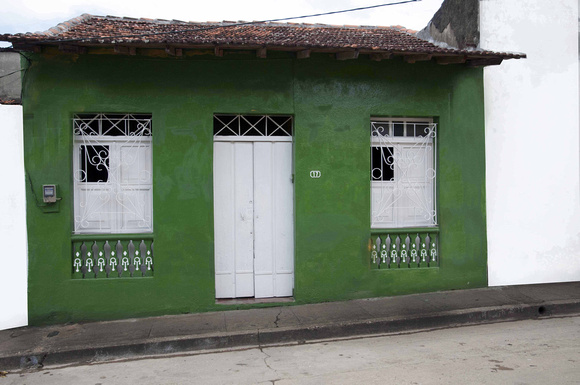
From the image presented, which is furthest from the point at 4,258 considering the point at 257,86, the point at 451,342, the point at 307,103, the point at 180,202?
the point at 451,342

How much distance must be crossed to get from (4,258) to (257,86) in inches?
155

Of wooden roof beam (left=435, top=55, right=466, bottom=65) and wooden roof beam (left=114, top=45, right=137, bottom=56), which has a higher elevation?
wooden roof beam (left=435, top=55, right=466, bottom=65)

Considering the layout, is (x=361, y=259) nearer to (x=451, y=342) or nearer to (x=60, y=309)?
(x=451, y=342)

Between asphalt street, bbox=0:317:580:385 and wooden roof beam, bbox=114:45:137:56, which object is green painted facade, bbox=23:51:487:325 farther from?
asphalt street, bbox=0:317:580:385

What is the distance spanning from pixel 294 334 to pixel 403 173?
298cm

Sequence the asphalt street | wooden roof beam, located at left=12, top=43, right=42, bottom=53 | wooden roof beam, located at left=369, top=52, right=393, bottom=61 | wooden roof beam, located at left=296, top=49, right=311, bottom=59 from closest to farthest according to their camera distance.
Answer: the asphalt street → wooden roof beam, located at left=12, top=43, right=42, bottom=53 → wooden roof beam, located at left=296, top=49, right=311, bottom=59 → wooden roof beam, located at left=369, top=52, right=393, bottom=61

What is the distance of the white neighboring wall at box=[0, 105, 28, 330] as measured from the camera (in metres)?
6.26

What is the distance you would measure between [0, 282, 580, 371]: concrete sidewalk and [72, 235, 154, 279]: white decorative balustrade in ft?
2.11

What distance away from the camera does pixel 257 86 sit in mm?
6863

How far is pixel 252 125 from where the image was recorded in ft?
23.2

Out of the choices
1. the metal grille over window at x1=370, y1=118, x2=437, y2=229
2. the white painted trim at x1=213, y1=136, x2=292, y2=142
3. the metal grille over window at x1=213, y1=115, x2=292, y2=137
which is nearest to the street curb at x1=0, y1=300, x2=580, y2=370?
the metal grille over window at x1=370, y1=118, x2=437, y2=229

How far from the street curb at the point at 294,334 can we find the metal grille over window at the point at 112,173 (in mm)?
1766

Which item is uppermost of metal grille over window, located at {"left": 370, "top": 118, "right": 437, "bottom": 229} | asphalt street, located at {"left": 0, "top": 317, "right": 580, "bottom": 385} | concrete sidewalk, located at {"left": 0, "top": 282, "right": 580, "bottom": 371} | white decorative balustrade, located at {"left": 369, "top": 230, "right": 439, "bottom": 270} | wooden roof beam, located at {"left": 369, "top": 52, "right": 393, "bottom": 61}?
wooden roof beam, located at {"left": 369, "top": 52, "right": 393, "bottom": 61}

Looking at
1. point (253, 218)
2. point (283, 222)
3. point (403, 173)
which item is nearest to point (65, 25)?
point (253, 218)
